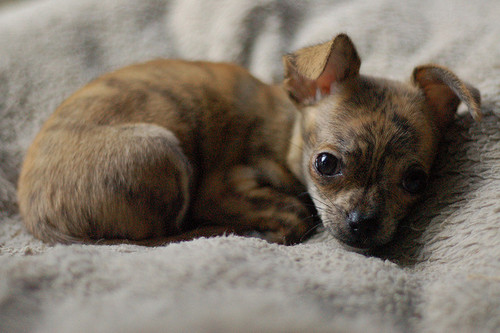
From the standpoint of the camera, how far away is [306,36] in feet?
10.7

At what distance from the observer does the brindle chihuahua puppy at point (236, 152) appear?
6.80 feet

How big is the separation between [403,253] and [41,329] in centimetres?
141

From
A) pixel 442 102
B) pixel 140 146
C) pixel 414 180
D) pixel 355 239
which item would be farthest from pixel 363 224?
pixel 140 146

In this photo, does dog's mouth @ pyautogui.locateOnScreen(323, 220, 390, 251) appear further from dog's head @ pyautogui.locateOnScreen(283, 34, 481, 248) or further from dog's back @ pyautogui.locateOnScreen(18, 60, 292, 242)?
dog's back @ pyautogui.locateOnScreen(18, 60, 292, 242)

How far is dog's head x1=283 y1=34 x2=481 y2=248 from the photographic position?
203 centimetres

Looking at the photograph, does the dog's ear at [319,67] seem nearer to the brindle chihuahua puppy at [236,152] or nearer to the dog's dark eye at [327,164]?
the brindle chihuahua puppy at [236,152]

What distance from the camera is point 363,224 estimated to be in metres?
1.98

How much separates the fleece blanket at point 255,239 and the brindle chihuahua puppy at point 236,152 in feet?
0.55

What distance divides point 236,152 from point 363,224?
91cm

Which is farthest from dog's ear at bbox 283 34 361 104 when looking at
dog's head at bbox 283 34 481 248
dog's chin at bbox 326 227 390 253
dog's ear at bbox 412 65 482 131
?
dog's chin at bbox 326 227 390 253

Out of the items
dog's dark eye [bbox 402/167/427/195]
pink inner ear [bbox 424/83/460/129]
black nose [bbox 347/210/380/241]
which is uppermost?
pink inner ear [bbox 424/83/460/129]

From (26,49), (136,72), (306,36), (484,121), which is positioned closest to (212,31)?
(306,36)

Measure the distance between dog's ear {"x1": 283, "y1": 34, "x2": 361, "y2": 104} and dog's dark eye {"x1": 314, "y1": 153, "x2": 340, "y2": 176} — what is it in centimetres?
37

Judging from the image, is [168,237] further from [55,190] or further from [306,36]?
[306,36]
